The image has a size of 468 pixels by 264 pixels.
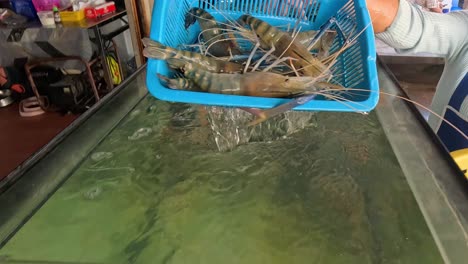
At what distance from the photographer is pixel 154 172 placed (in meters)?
0.90

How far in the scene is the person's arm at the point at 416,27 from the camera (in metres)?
1.08

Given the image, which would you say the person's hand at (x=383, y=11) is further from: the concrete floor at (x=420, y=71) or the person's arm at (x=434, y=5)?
the concrete floor at (x=420, y=71)

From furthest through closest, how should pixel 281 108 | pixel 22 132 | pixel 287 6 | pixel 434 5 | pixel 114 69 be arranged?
pixel 114 69 < pixel 22 132 < pixel 434 5 < pixel 287 6 < pixel 281 108

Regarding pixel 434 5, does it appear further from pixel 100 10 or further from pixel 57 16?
pixel 57 16

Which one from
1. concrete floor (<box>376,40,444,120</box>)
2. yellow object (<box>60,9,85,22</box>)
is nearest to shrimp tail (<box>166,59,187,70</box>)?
yellow object (<box>60,9,85,22</box>)

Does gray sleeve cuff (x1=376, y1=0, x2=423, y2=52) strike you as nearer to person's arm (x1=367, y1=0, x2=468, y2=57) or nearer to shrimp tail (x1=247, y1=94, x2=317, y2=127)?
person's arm (x1=367, y1=0, x2=468, y2=57)

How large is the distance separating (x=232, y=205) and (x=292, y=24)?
0.58 meters

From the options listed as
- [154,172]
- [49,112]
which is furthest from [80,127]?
[49,112]

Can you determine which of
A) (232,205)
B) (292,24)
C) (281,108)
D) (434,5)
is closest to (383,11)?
(292,24)

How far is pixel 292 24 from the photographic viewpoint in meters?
1.07

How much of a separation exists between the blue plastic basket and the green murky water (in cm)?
20

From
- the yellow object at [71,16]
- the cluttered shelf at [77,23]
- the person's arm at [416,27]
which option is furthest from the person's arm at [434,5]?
the yellow object at [71,16]

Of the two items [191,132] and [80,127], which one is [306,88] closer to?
[191,132]

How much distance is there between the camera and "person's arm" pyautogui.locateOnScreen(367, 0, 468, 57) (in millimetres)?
1075
